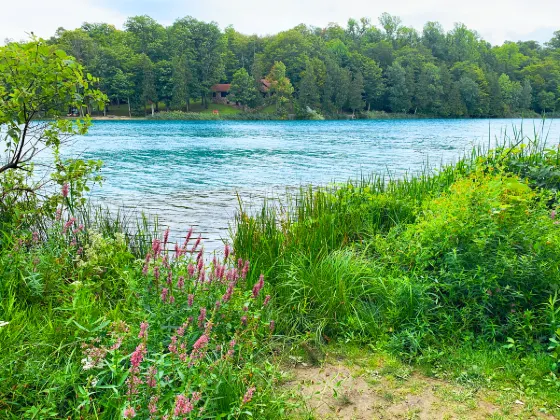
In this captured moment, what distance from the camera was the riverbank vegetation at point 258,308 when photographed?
9.45ft

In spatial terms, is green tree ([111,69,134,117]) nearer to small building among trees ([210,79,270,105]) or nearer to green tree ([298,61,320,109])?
small building among trees ([210,79,270,105])

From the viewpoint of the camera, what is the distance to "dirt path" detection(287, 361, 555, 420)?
3260 mm

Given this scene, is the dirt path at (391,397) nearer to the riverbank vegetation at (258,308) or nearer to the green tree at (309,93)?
the riverbank vegetation at (258,308)

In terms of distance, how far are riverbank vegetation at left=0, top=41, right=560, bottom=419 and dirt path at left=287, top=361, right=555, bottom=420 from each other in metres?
0.05

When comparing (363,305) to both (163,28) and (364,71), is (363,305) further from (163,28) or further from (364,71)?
(163,28)

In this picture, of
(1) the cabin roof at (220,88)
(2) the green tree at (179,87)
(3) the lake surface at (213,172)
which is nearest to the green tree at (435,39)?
(1) the cabin roof at (220,88)

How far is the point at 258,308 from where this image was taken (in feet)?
14.0

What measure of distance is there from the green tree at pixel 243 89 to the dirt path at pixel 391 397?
10224 cm

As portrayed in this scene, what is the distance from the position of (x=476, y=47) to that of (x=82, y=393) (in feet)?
615

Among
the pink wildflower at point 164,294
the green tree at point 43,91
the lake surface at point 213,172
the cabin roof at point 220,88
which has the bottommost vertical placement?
the lake surface at point 213,172

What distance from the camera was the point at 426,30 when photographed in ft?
559

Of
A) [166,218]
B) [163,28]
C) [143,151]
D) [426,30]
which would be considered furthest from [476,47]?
[166,218]

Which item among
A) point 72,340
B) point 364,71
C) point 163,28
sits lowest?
point 72,340

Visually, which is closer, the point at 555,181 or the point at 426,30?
the point at 555,181
